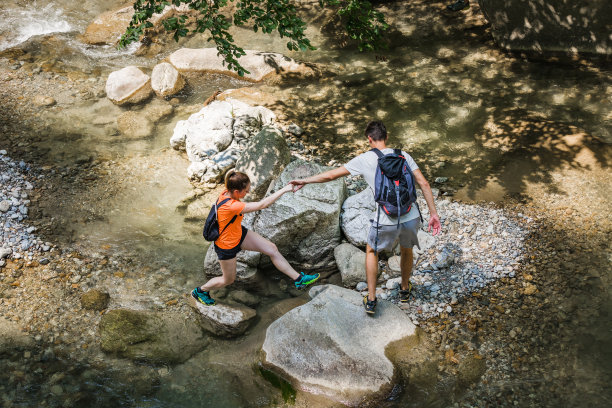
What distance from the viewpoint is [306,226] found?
585 cm

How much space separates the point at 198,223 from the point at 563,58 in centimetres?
787

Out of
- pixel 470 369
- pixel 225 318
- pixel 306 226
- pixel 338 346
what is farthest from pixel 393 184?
pixel 225 318

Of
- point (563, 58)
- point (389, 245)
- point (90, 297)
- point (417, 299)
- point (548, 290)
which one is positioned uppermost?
point (563, 58)

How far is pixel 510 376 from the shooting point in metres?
4.27

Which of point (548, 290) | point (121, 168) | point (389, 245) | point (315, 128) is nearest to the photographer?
point (389, 245)

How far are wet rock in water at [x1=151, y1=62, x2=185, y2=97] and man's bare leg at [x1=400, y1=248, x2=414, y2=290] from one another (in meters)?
6.99

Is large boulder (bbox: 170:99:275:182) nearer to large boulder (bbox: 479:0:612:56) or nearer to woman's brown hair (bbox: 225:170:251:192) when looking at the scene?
woman's brown hair (bbox: 225:170:251:192)

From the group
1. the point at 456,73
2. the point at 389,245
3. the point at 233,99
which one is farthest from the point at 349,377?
the point at 456,73

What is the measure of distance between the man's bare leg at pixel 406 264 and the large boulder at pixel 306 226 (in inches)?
43.6

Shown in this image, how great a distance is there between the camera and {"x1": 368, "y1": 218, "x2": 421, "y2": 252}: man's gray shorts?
4488 millimetres

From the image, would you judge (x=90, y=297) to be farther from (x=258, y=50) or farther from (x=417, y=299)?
(x=258, y=50)

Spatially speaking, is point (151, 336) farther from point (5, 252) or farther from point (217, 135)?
point (217, 135)

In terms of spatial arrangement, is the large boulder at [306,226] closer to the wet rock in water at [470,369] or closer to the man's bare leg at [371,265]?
the man's bare leg at [371,265]

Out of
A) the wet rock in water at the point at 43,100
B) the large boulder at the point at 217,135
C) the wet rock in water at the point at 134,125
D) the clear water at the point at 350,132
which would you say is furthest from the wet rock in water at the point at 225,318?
the wet rock in water at the point at 43,100
